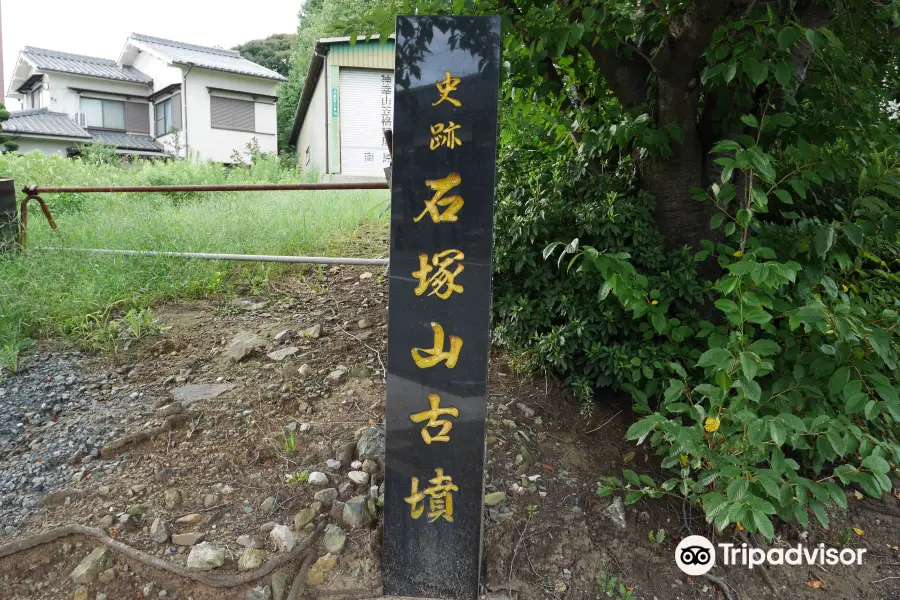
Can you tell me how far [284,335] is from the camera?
392 centimetres

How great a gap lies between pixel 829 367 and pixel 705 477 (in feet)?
2.19

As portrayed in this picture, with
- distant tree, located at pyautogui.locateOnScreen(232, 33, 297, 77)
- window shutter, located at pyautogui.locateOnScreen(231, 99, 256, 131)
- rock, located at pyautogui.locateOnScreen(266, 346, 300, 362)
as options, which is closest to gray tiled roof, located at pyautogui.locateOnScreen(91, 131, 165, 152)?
window shutter, located at pyautogui.locateOnScreen(231, 99, 256, 131)

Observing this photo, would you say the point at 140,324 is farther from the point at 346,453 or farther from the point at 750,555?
the point at 750,555

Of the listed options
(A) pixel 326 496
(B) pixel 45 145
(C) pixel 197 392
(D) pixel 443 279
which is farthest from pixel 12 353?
(B) pixel 45 145

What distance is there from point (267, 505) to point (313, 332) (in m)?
1.46

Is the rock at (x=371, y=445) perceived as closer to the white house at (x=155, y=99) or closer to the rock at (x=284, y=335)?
the rock at (x=284, y=335)

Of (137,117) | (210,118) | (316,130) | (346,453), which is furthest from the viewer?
(137,117)

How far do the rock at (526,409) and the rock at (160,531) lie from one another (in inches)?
71.9

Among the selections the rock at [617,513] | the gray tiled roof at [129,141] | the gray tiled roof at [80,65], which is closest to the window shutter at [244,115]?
the gray tiled roof at [129,141]

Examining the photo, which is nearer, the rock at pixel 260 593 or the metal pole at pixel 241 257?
the rock at pixel 260 593

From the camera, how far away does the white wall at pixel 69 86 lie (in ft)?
62.0

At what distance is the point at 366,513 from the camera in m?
2.62

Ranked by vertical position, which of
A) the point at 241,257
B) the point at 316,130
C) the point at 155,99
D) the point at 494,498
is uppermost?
the point at 155,99

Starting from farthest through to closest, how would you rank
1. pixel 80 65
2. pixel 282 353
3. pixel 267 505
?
pixel 80 65
pixel 282 353
pixel 267 505
